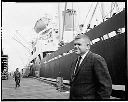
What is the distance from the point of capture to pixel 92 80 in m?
A: 2.99

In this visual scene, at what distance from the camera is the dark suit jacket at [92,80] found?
2854mm

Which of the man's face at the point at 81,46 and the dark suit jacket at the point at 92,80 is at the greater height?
the man's face at the point at 81,46

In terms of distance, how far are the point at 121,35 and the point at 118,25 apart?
0.24 meters

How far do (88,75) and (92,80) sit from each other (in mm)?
70

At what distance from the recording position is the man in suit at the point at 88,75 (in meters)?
2.86

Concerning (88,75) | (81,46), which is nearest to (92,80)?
(88,75)

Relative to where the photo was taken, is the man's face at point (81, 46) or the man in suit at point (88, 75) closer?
the man in suit at point (88, 75)

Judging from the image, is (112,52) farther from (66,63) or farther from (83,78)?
(66,63)

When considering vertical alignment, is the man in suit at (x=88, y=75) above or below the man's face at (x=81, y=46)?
below

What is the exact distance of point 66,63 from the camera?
11.8m

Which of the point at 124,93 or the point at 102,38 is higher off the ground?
the point at 102,38

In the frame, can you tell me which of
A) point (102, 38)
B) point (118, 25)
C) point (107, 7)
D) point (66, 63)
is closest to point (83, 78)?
point (118, 25)

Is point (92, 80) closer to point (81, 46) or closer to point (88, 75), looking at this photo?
point (88, 75)

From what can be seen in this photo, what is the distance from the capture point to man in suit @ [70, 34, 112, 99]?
9.38 ft
